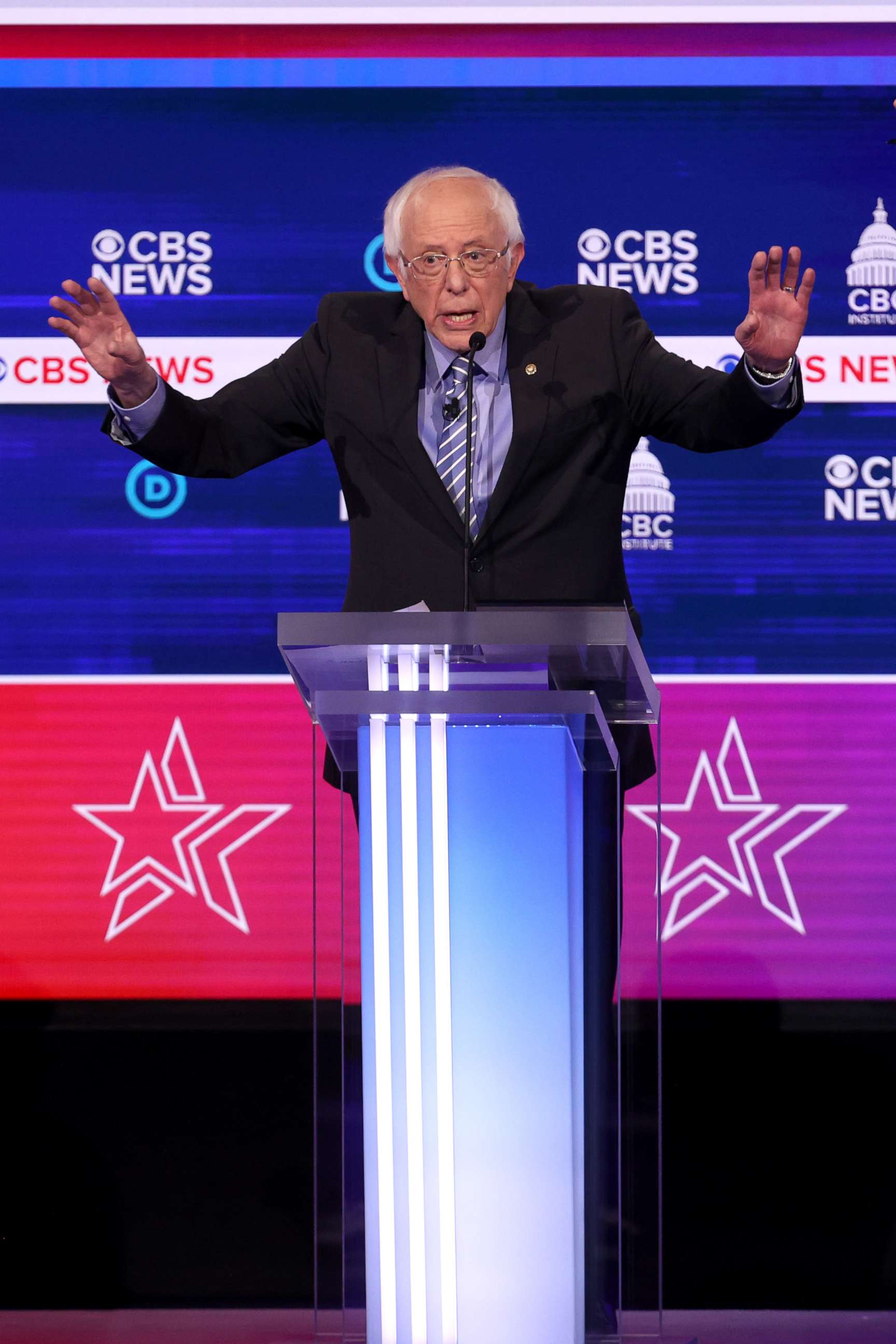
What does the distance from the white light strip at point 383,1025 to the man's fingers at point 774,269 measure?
2.59 ft

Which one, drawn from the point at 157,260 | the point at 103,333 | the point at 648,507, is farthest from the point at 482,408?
the point at 157,260

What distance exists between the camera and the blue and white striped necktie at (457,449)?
6.93 feet

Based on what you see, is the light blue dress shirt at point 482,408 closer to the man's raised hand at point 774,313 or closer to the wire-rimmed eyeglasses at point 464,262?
the wire-rimmed eyeglasses at point 464,262

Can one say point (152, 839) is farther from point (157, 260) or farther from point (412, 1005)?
point (412, 1005)

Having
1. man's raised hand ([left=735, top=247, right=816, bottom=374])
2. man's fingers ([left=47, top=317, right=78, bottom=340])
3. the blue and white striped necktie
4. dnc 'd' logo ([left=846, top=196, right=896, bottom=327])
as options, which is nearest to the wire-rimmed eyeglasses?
the blue and white striped necktie

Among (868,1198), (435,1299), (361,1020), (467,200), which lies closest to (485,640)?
(361,1020)

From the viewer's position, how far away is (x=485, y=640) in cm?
149

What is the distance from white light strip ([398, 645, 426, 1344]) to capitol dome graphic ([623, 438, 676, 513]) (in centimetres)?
222

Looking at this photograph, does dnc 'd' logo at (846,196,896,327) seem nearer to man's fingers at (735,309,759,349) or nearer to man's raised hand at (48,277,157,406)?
man's fingers at (735,309,759,349)

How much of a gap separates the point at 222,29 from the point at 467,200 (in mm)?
1821

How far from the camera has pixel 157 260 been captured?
12.1 ft

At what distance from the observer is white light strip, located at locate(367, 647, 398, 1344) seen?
151 centimetres

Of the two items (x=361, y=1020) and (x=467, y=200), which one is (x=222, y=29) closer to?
(x=467, y=200)

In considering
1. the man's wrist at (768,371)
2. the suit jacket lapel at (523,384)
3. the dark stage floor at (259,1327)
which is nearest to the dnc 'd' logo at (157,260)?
the suit jacket lapel at (523,384)
